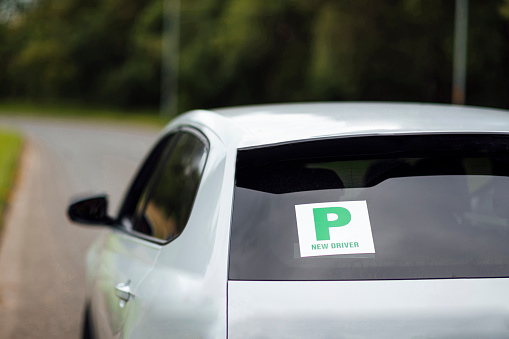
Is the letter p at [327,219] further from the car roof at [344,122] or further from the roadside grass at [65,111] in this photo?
the roadside grass at [65,111]

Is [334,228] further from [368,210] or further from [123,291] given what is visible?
[123,291]

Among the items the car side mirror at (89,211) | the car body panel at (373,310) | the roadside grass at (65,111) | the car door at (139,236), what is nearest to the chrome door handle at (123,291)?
the car door at (139,236)

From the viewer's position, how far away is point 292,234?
2094 millimetres

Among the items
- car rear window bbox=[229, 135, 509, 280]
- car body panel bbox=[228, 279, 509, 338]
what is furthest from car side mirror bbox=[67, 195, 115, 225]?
car body panel bbox=[228, 279, 509, 338]

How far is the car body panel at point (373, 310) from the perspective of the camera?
1.85m

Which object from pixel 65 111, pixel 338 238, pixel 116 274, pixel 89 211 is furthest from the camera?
pixel 65 111

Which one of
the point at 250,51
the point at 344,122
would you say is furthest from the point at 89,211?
the point at 250,51

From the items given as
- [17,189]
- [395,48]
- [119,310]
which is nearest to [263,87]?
[395,48]

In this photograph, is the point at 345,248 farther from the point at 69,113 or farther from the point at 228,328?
the point at 69,113

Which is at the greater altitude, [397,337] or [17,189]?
[17,189]

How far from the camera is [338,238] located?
6.73ft

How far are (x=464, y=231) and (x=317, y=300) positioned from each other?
489mm

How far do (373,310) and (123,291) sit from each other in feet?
3.46

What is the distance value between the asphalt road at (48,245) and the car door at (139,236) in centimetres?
160
